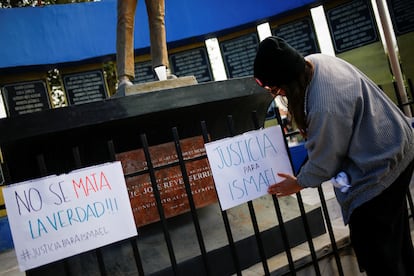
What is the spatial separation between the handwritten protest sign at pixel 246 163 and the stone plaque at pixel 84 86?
5898mm

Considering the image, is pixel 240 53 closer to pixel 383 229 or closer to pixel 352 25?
pixel 352 25

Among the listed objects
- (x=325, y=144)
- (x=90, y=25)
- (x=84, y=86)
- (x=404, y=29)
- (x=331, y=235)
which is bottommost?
(x=331, y=235)

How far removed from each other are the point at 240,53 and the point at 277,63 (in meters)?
6.96

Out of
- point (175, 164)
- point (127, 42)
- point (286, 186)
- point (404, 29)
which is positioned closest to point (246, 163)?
point (286, 186)

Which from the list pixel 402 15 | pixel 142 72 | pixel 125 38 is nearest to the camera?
pixel 125 38

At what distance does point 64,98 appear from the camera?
286 inches

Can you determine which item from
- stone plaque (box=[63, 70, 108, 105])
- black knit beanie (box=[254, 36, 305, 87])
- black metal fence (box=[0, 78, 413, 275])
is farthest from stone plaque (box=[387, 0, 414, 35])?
black knit beanie (box=[254, 36, 305, 87])

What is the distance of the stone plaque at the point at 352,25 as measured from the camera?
7.27 m

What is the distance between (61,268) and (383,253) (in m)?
1.87

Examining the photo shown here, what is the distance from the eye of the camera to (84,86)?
24.3 ft

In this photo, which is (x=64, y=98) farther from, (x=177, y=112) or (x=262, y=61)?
(x=262, y=61)

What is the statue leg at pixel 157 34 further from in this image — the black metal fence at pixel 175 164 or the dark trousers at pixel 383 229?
the dark trousers at pixel 383 229

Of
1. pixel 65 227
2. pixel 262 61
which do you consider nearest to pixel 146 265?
pixel 65 227

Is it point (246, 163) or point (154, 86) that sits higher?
point (154, 86)
